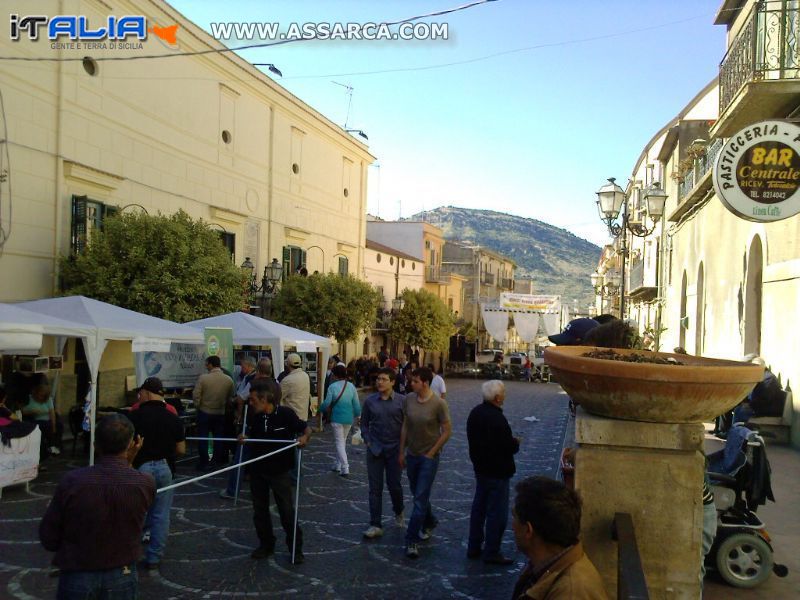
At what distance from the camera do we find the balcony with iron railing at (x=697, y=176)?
56.7 ft

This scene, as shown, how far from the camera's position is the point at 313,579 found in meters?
6.49

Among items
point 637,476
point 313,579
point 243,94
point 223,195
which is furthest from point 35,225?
point 637,476

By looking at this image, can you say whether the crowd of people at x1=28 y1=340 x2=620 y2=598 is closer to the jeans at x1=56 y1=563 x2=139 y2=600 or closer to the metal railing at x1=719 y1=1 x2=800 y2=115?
the jeans at x1=56 y1=563 x2=139 y2=600

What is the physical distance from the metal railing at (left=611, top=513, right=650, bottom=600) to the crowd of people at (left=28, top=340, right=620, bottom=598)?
13 cm

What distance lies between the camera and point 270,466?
6840 millimetres

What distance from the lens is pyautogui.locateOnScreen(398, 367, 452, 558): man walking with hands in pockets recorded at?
24.5ft

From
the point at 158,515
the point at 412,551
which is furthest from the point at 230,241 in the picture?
the point at 412,551

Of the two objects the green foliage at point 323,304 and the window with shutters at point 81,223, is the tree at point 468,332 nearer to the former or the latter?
the green foliage at point 323,304

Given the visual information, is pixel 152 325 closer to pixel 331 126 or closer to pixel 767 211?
pixel 767 211

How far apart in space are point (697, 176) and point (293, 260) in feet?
48.0

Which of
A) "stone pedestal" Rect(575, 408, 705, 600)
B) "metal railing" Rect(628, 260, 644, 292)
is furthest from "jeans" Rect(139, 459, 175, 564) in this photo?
"metal railing" Rect(628, 260, 644, 292)

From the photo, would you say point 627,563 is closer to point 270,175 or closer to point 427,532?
point 427,532

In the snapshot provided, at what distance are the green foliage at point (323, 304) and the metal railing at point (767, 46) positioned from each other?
15.8 meters

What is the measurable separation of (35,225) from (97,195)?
2207 millimetres
